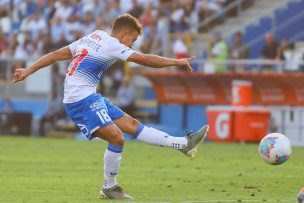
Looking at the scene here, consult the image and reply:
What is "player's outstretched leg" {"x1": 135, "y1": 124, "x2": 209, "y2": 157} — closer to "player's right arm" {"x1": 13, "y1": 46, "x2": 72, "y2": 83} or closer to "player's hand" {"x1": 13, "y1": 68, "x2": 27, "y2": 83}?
"player's right arm" {"x1": 13, "y1": 46, "x2": 72, "y2": 83}

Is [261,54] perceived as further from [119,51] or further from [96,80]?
[119,51]

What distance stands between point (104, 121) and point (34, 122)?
20.5 metres

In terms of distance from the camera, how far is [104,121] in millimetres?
12453

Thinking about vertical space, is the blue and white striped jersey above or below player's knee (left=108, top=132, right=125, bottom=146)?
above

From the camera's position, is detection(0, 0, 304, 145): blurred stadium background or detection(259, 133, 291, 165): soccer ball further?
detection(0, 0, 304, 145): blurred stadium background

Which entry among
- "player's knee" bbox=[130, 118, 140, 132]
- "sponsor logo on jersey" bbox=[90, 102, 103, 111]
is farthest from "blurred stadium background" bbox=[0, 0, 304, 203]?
"sponsor logo on jersey" bbox=[90, 102, 103, 111]

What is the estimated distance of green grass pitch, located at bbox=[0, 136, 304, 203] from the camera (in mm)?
12906

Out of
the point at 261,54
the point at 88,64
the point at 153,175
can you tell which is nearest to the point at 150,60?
the point at 88,64

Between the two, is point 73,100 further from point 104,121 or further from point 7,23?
point 7,23

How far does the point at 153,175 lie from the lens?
16641 mm

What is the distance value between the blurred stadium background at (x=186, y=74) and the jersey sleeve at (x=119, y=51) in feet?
53.1

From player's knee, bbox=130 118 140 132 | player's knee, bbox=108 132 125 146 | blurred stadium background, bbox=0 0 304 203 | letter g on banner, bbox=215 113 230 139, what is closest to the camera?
player's knee, bbox=108 132 125 146

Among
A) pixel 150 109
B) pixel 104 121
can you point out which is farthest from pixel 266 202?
pixel 150 109

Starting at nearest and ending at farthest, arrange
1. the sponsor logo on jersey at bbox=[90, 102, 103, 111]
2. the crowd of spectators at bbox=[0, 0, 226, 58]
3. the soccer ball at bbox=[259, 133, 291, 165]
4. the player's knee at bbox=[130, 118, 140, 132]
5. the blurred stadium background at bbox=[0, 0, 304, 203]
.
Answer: the sponsor logo on jersey at bbox=[90, 102, 103, 111]
the player's knee at bbox=[130, 118, 140, 132]
the soccer ball at bbox=[259, 133, 291, 165]
the blurred stadium background at bbox=[0, 0, 304, 203]
the crowd of spectators at bbox=[0, 0, 226, 58]
